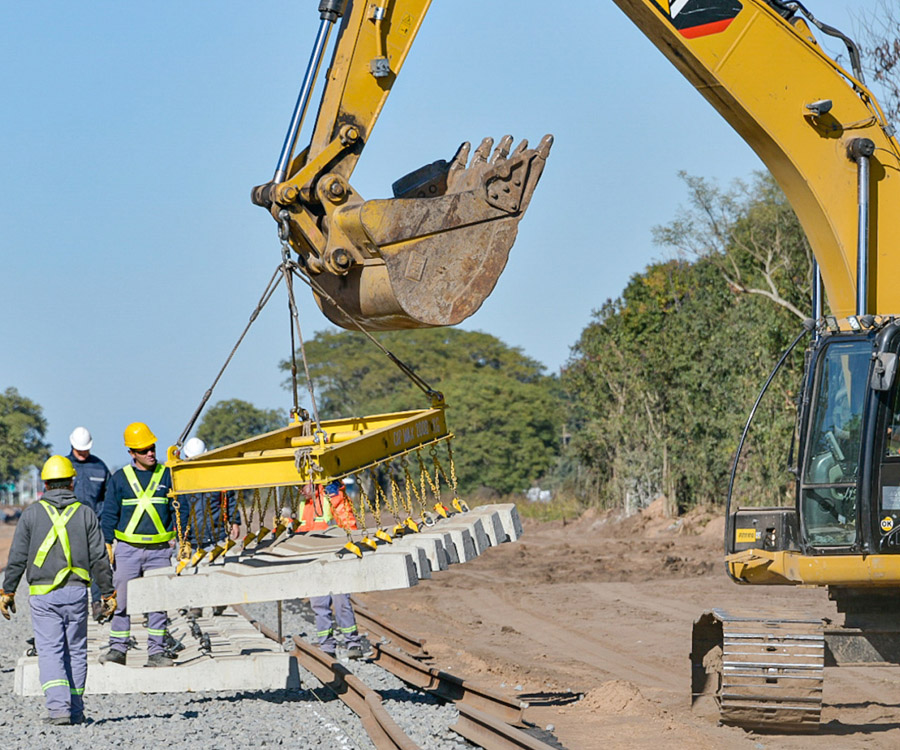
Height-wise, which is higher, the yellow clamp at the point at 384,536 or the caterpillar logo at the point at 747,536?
the yellow clamp at the point at 384,536

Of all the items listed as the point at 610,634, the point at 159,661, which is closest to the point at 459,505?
the point at 159,661

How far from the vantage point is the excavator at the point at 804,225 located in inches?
310

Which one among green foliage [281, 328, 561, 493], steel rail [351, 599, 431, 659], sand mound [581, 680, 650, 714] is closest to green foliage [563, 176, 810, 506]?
green foliage [281, 328, 561, 493]

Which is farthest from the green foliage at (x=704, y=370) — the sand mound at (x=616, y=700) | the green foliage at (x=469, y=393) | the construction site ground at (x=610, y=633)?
the sand mound at (x=616, y=700)

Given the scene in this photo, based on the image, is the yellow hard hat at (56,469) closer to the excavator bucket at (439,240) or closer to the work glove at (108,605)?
the work glove at (108,605)

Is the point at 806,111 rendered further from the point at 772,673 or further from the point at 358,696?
the point at 358,696

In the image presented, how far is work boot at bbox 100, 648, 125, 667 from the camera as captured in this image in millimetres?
10328

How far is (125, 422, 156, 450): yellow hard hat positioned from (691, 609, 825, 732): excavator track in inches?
183

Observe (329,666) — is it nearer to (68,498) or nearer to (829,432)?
(68,498)

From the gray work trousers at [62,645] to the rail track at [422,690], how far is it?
1.97 meters

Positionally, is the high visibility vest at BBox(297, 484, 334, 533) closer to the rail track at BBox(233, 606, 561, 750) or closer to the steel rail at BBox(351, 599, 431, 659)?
the rail track at BBox(233, 606, 561, 750)

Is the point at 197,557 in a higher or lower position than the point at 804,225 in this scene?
lower

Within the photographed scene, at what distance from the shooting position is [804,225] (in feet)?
29.5

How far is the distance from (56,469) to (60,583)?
33.3 inches
